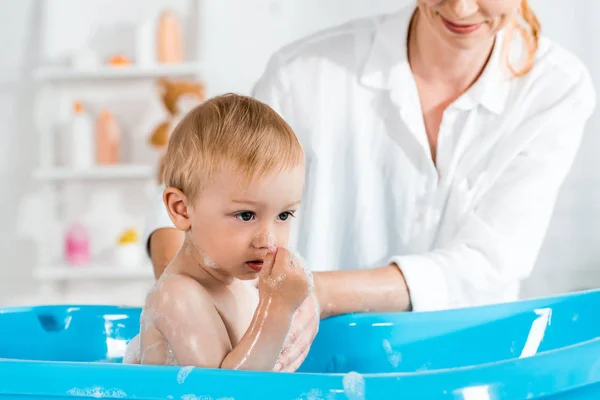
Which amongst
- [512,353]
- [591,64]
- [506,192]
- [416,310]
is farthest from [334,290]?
[591,64]

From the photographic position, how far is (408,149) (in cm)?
151

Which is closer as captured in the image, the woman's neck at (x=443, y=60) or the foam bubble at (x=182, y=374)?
the foam bubble at (x=182, y=374)

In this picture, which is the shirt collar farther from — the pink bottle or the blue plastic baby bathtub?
the pink bottle

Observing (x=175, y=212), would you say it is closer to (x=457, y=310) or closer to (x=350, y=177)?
(x=457, y=310)

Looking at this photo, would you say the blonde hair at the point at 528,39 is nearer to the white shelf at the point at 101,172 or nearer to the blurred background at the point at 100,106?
the blurred background at the point at 100,106

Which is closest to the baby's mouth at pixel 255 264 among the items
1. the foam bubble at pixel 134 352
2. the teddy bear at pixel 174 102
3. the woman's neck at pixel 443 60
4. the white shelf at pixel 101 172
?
the foam bubble at pixel 134 352

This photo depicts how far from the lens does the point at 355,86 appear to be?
1.57 metres

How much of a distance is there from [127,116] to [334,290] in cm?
272

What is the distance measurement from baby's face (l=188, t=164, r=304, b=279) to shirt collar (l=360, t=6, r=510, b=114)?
1.95 ft

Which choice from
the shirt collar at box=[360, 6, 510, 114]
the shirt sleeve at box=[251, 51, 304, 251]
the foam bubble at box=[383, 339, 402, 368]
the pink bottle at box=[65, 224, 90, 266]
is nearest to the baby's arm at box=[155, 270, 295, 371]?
the foam bubble at box=[383, 339, 402, 368]

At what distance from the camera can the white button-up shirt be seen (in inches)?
56.9

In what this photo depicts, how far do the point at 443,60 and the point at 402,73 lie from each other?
8 cm

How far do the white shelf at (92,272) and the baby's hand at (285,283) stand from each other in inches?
107

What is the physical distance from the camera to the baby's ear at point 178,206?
101cm
